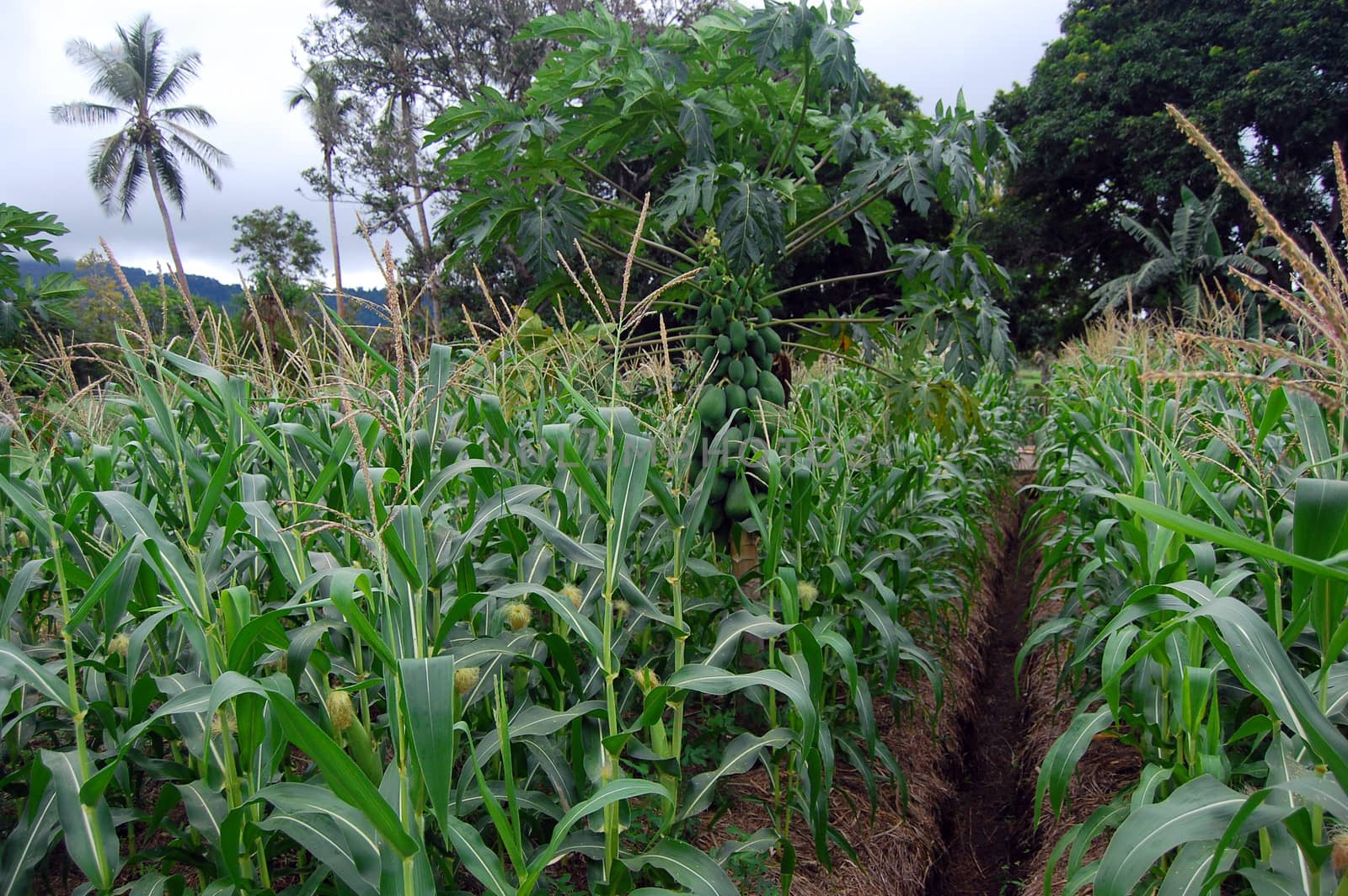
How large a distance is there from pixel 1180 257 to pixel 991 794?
1580 centimetres

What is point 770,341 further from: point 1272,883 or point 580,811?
point 1272,883

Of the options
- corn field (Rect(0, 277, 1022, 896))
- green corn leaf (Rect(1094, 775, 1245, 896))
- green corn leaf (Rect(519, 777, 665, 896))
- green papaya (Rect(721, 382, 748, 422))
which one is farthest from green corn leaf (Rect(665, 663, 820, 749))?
green papaya (Rect(721, 382, 748, 422))

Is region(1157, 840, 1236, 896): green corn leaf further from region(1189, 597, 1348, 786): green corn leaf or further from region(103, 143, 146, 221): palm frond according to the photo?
region(103, 143, 146, 221): palm frond

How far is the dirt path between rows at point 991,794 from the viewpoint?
270 centimetres

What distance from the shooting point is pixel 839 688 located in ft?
9.34

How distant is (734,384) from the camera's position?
2.76 m

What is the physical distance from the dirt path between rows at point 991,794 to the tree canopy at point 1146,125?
1309 centimetres

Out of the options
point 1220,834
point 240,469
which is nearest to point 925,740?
point 1220,834

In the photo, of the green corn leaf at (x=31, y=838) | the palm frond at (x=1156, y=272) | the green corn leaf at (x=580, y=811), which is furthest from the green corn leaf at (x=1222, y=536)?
the palm frond at (x=1156, y=272)

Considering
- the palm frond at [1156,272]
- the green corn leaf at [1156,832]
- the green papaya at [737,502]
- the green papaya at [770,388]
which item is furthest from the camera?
the palm frond at [1156,272]

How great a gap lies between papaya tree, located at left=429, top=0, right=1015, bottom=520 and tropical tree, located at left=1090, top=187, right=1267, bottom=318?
13.8 meters

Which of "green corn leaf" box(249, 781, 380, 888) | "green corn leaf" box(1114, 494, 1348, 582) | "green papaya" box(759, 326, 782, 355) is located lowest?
"green corn leaf" box(249, 781, 380, 888)

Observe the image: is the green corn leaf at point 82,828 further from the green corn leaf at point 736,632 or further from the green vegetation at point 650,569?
the green corn leaf at point 736,632

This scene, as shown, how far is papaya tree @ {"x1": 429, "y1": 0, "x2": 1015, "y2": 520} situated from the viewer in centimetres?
262
